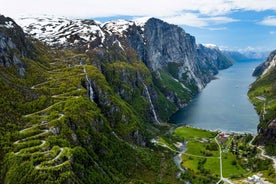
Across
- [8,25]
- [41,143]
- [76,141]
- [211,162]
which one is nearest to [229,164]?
[211,162]

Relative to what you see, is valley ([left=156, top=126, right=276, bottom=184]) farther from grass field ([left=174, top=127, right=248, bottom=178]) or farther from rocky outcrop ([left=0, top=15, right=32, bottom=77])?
rocky outcrop ([left=0, top=15, right=32, bottom=77])

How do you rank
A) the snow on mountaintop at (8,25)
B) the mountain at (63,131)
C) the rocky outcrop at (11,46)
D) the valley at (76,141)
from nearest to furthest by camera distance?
the mountain at (63,131), the valley at (76,141), the rocky outcrop at (11,46), the snow on mountaintop at (8,25)

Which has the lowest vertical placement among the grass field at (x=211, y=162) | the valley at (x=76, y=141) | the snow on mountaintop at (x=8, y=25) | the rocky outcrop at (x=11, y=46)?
the grass field at (x=211, y=162)

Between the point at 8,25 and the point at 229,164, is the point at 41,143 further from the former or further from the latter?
the point at 229,164

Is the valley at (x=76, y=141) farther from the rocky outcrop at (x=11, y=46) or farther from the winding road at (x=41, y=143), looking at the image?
the rocky outcrop at (x=11, y=46)

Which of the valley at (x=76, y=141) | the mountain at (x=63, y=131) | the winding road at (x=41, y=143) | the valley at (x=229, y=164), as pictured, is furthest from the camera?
the valley at (x=229, y=164)

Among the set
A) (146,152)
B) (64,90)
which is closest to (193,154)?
(146,152)

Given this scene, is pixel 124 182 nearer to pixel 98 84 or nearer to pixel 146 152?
pixel 146 152

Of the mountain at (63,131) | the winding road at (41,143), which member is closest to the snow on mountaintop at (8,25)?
the mountain at (63,131)

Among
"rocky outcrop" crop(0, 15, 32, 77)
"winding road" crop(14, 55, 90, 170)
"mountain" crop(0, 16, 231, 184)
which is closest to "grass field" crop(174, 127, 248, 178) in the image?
"mountain" crop(0, 16, 231, 184)
